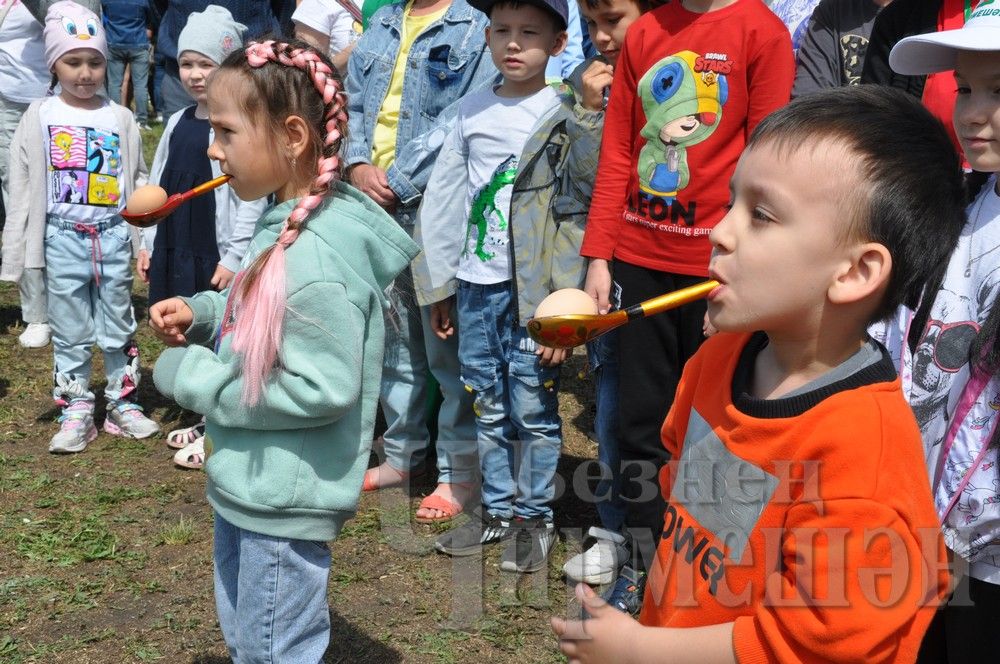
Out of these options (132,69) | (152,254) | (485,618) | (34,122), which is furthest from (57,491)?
(132,69)

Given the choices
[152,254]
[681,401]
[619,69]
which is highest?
[619,69]

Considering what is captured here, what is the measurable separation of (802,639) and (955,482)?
2.42 feet

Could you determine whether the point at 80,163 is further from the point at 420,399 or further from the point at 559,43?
the point at 559,43

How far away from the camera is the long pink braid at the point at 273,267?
1970 millimetres

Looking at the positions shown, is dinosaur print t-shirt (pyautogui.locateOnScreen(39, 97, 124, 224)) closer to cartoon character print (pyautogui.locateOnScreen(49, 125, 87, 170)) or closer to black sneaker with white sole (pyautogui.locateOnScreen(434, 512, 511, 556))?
cartoon character print (pyautogui.locateOnScreen(49, 125, 87, 170))

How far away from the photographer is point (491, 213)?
3.30 metres

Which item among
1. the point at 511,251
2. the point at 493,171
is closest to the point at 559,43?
the point at 493,171

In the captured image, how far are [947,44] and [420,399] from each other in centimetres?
249

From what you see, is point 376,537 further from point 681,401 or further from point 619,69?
point 681,401

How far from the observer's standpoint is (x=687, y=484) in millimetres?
1582

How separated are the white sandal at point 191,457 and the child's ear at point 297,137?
7.14 feet

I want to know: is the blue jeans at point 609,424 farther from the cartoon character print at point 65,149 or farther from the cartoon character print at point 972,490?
the cartoon character print at point 65,149

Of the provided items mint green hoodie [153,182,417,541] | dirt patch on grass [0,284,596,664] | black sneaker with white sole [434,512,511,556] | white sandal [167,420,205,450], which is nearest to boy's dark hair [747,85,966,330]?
mint green hoodie [153,182,417,541]

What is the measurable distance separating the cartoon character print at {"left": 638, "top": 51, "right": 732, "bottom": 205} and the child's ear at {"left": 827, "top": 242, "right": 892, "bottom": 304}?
1461mm
